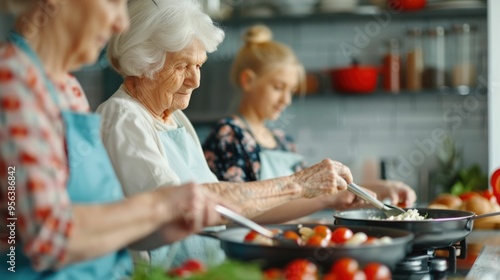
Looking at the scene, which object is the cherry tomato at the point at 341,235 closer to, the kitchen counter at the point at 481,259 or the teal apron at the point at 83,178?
the kitchen counter at the point at 481,259

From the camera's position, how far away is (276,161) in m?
3.59

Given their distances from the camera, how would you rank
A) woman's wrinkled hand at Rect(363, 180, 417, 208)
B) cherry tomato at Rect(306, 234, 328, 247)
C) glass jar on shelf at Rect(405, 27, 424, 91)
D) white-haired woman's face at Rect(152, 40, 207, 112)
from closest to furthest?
cherry tomato at Rect(306, 234, 328, 247) → white-haired woman's face at Rect(152, 40, 207, 112) → woman's wrinkled hand at Rect(363, 180, 417, 208) → glass jar on shelf at Rect(405, 27, 424, 91)

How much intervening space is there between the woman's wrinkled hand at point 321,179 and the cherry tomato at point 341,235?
309 mm

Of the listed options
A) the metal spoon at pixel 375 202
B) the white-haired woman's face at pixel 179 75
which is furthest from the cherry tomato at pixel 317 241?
the white-haired woman's face at pixel 179 75

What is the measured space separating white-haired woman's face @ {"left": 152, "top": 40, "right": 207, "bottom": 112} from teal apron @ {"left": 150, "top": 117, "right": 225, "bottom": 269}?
0.33 ft

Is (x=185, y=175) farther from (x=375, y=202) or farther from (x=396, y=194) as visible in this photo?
(x=396, y=194)

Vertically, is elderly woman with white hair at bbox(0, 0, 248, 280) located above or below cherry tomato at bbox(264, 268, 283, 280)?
above

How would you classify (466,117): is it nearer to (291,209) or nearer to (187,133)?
(291,209)

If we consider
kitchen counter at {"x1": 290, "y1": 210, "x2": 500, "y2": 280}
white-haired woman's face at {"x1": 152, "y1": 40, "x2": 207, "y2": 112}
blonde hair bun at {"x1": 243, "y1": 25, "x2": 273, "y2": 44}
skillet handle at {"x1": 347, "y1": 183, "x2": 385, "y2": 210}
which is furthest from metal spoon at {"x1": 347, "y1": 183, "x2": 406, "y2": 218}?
blonde hair bun at {"x1": 243, "y1": 25, "x2": 273, "y2": 44}

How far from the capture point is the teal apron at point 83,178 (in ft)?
4.36

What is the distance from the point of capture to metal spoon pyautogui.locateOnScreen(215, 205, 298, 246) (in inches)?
55.3

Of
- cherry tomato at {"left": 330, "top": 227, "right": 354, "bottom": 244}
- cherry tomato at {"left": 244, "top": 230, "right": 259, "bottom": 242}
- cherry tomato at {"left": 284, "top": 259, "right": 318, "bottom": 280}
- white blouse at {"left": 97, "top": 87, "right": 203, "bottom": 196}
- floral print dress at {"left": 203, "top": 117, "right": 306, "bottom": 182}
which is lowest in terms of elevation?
floral print dress at {"left": 203, "top": 117, "right": 306, "bottom": 182}

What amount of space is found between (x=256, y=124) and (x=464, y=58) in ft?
6.84

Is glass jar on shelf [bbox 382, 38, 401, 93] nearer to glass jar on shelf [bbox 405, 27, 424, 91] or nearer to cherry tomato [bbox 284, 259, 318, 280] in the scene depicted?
glass jar on shelf [bbox 405, 27, 424, 91]
